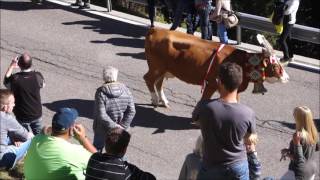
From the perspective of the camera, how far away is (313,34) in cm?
1274

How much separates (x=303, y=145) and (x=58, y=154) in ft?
8.62

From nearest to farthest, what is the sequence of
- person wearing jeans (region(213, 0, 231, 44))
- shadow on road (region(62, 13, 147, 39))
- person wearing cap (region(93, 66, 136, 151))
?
person wearing cap (region(93, 66, 136, 151)) → person wearing jeans (region(213, 0, 231, 44)) → shadow on road (region(62, 13, 147, 39))

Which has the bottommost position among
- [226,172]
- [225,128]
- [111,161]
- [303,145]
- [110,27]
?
[110,27]

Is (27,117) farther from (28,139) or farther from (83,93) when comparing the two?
(83,93)

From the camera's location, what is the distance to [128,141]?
212 inches

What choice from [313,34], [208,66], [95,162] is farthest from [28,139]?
[313,34]

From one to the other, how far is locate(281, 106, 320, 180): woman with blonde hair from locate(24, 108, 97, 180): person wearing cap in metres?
2.27

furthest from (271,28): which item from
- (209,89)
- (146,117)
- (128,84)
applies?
(146,117)

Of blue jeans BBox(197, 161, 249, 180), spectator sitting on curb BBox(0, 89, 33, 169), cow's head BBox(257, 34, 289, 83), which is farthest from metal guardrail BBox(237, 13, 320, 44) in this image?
blue jeans BBox(197, 161, 249, 180)

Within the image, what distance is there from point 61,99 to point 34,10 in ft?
19.3

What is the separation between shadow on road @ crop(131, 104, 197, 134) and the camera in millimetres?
9539

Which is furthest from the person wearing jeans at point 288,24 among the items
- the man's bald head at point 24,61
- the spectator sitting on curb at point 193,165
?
the spectator sitting on curb at point 193,165

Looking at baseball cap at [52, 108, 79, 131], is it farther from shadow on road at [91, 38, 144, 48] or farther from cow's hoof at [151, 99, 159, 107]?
shadow on road at [91, 38, 144, 48]

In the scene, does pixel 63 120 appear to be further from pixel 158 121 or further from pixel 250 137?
pixel 158 121
